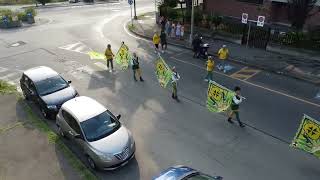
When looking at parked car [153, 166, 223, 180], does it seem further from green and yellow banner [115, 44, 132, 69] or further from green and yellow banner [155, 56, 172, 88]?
green and yellow banner [115, 44, 132, 69]

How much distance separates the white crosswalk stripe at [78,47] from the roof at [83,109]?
12.3m

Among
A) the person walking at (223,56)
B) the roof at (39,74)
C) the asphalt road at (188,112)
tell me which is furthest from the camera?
the person walking at (223,56)

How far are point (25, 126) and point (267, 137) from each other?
10819 millimetres

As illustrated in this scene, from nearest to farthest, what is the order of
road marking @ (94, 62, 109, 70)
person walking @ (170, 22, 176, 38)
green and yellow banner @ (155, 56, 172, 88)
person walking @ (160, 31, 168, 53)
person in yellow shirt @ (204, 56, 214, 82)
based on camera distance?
green and yellow banner @ (155, 56, 172, 88)
person in yellow shirt @ (204, 56, 214, 82)
road marking @ (94, 62, 109, 70)
person walking @ (160, 31, 168, 53)
person walking @ (170, 22, 176, 38)

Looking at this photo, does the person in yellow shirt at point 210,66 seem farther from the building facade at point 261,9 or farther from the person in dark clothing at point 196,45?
the building facade at point 261,9

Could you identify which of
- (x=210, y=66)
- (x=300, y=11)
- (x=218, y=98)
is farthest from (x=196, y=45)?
(x=300, y=11)

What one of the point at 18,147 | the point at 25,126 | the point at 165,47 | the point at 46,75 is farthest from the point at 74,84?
the point at 165,47

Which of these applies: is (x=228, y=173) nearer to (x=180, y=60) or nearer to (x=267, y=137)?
(x=267, y=137)

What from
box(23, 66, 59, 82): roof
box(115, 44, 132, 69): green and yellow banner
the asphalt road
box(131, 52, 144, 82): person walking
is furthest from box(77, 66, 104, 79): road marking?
box(23, 66, 59, 82): roof

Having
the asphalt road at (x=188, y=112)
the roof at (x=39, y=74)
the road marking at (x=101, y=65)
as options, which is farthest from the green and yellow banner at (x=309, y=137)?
the road marking at (x=101, y=65)

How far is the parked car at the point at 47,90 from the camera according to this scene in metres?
15.3

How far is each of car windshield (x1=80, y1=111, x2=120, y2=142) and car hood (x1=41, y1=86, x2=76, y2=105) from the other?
3.47m

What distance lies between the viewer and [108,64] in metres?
21.3

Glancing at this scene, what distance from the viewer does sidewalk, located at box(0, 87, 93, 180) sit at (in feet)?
38.6
